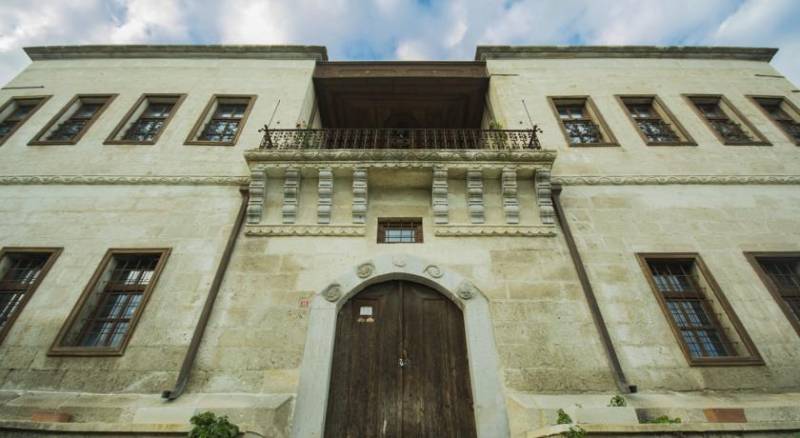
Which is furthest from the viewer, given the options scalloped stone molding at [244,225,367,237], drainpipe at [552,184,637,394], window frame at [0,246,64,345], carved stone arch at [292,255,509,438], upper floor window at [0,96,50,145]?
upper floor window at [0,96,50,145]

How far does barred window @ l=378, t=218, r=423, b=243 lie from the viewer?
6.96m

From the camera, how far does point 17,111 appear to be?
9.67 m

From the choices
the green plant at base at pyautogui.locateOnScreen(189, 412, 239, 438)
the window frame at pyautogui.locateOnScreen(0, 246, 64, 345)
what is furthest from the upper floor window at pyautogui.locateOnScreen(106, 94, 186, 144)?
the green plant at base at pyautogui.locateOnScreen(189, 412, 239, 438)

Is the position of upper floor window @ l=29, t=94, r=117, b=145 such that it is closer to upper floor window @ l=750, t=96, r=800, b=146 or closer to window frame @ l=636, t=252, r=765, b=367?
window frame @ l=636, t=252, r=765, b=367

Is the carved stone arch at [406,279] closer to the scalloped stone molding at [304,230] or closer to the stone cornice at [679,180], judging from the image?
the scalloped stone molding at [304,230]

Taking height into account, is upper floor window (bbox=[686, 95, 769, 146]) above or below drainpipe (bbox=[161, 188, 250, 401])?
above

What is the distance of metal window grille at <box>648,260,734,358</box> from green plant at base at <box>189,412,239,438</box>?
6743 mm

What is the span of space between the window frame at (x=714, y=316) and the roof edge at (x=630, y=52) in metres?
7.48

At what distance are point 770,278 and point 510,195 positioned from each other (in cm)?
494

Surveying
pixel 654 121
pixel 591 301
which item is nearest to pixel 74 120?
pixel 591 301

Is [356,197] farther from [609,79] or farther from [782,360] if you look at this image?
[609,79]

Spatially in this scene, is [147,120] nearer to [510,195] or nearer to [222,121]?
[222,121]

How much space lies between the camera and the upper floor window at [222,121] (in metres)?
8.55

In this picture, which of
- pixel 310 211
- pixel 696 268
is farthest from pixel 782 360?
pixel 310 211
